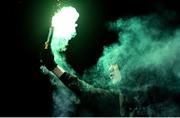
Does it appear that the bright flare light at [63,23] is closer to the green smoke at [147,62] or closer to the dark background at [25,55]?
the dark background at [25,55]

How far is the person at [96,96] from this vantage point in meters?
4.14

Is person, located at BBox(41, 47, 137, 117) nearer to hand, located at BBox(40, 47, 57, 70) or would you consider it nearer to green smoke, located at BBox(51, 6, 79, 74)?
hand, located at BBox(40, 47, 57, 70)

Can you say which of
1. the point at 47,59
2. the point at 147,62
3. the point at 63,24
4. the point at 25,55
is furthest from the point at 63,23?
the point at 147,62

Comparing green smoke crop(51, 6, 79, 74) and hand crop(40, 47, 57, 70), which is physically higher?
green smoke crop(51, 6, 79, 74)

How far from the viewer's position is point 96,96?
418 cm

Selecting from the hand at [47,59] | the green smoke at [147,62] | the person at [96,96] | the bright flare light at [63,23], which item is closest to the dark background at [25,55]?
the bright flare light at [63,23]

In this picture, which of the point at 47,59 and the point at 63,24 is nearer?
the point at 47,59

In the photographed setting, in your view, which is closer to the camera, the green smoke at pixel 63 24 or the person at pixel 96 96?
the person at pixel 96 96

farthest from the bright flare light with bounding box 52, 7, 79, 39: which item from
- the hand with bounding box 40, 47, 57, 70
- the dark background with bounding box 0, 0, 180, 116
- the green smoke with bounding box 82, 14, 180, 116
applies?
the green smoke with bounding box 82, 14, 180, 116

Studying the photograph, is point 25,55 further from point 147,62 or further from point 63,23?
point 147,62

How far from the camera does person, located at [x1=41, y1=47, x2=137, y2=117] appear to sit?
414cm

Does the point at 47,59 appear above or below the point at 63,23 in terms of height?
below

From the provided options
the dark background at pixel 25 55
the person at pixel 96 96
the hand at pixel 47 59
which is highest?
the dark background at pixel 25 55

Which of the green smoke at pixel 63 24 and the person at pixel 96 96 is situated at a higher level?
the green smoke at pixel 63 24
